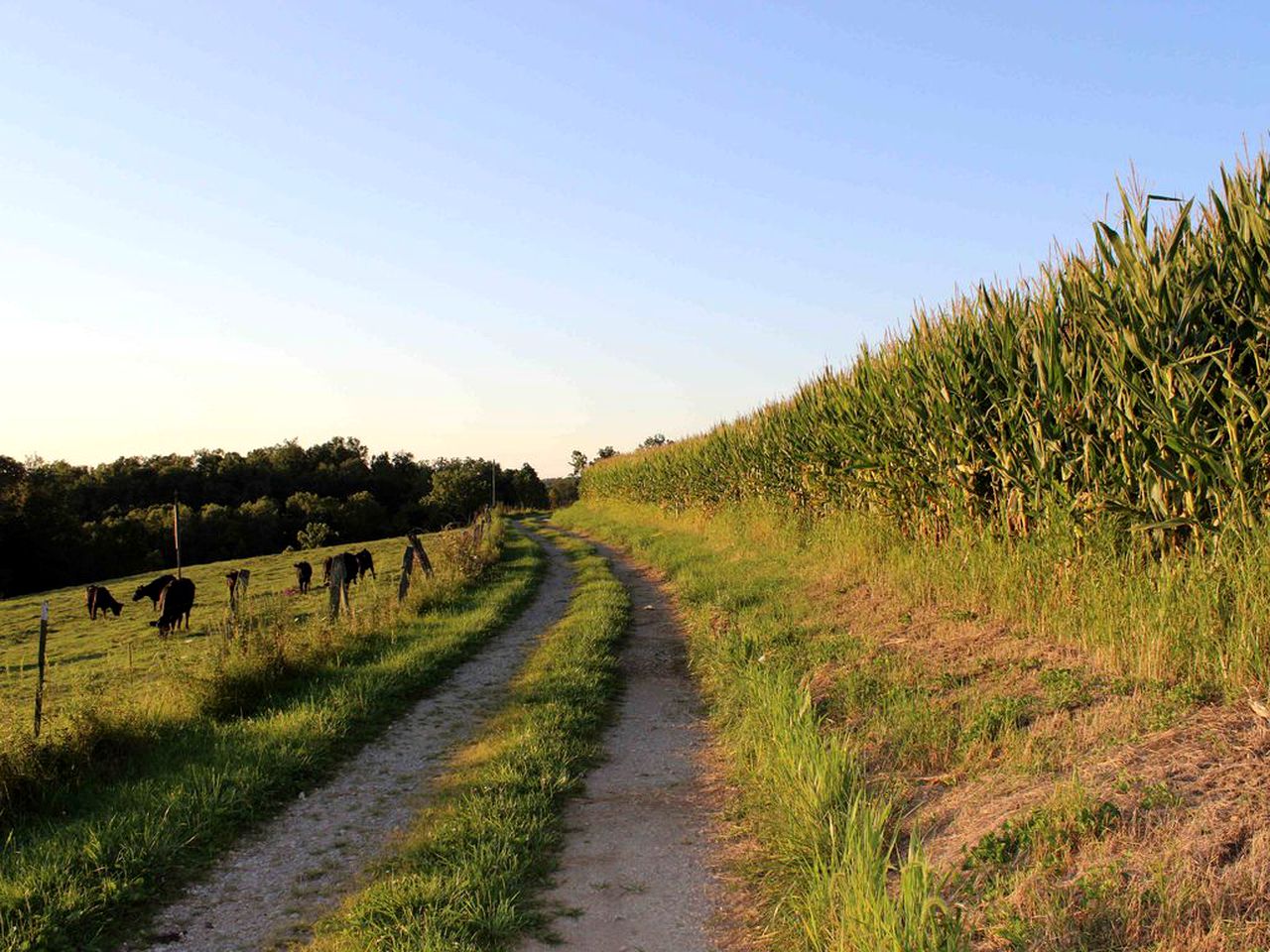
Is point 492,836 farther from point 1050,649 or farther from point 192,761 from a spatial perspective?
point 1050,649

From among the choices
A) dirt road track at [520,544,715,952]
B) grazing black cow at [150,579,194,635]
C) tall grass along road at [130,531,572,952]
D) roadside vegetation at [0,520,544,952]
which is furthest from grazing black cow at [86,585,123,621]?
dirt road track at [520,544,715,952]

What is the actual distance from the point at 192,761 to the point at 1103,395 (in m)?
7.73

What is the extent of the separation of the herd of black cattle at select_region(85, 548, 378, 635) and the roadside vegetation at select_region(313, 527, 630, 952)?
30.1ft

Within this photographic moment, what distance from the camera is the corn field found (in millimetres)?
5438

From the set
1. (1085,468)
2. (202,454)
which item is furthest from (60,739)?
(202,454)

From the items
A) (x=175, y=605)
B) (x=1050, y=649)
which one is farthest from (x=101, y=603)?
(x=1050, y=649)

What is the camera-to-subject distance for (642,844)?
4766mm

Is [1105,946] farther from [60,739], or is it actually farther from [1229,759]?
[60,739]

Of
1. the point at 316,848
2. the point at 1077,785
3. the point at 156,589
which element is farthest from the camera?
the point at 156,589

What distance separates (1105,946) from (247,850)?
452 cm

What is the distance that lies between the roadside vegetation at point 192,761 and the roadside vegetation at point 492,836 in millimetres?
1168

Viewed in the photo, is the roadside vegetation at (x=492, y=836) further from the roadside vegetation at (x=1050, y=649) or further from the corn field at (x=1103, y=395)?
the corn field at (x=1103, y=395)

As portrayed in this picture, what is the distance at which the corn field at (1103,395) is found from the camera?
5438 millimetres

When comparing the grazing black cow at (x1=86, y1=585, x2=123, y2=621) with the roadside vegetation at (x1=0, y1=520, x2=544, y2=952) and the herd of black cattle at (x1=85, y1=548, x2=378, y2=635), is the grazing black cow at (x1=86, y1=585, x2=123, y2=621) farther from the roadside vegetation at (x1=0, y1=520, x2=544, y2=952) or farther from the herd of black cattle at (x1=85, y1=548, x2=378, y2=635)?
the roadside vegetation at (x1=0, y1=520, x2=544, y2=952)
